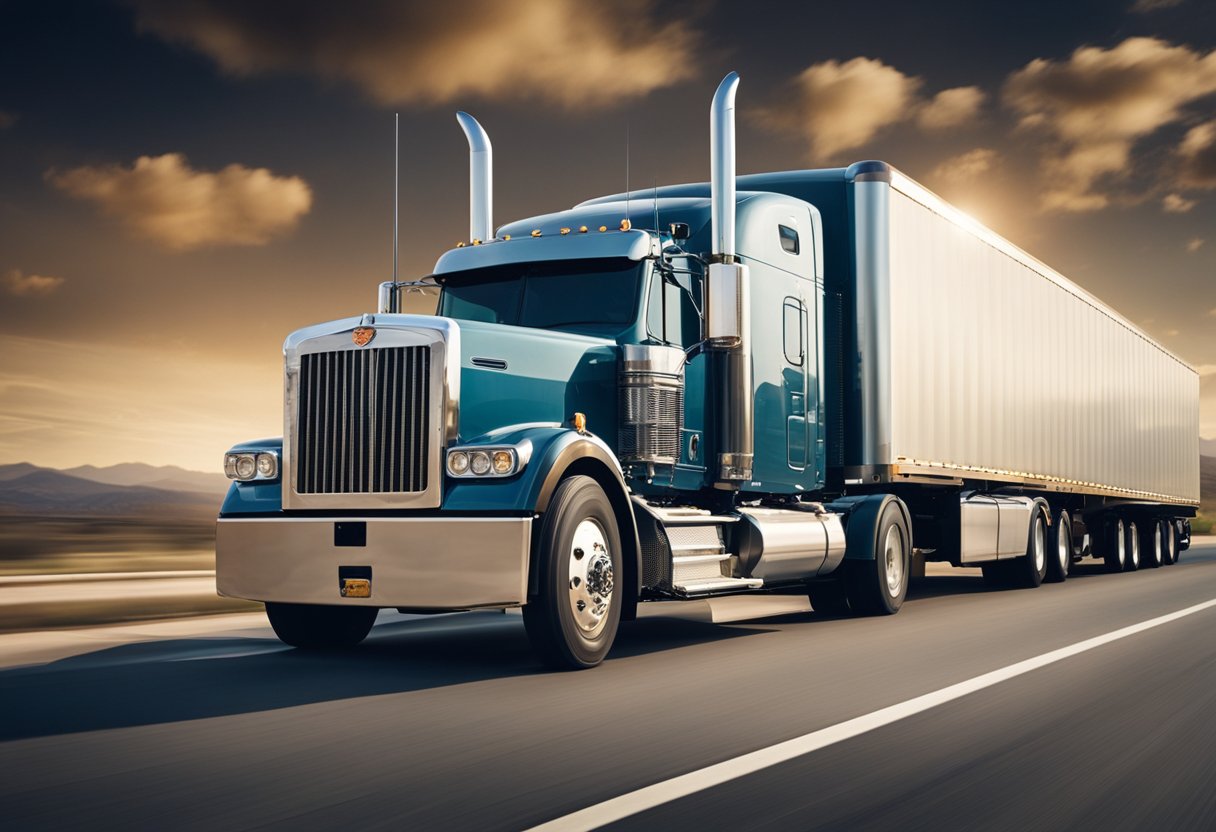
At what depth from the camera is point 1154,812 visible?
5035mm

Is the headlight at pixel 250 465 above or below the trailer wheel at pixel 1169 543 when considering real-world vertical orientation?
above

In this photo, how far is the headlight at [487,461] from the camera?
27.5ft

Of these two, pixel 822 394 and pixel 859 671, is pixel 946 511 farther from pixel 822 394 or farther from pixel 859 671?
pixel 859 671

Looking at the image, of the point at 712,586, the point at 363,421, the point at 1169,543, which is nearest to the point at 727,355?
the point at 712,586

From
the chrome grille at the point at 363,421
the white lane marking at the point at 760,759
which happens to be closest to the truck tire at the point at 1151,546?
the white lane marking at the point at 760,759

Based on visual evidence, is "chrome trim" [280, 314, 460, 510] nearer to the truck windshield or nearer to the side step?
the truck windshield

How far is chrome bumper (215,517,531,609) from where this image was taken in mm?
8141

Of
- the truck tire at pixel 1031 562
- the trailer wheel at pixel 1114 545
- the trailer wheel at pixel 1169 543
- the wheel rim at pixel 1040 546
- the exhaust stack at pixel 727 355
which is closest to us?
the exhaust stack at pixel 727 355

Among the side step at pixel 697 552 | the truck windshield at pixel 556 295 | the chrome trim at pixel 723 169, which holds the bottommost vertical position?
the side step at pixel 697 552

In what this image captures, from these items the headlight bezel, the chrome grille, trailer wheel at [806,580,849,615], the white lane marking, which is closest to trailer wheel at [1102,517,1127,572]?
trailer wheel at [806,580,849,615]

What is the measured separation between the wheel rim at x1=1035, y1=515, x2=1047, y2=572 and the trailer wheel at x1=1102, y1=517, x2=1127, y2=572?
5813 millimetres

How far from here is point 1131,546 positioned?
26.6 m

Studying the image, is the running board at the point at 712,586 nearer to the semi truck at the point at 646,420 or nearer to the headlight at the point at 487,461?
the semi truck at the point at 646,420

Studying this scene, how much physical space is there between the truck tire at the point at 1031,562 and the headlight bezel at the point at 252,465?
1271 cm
